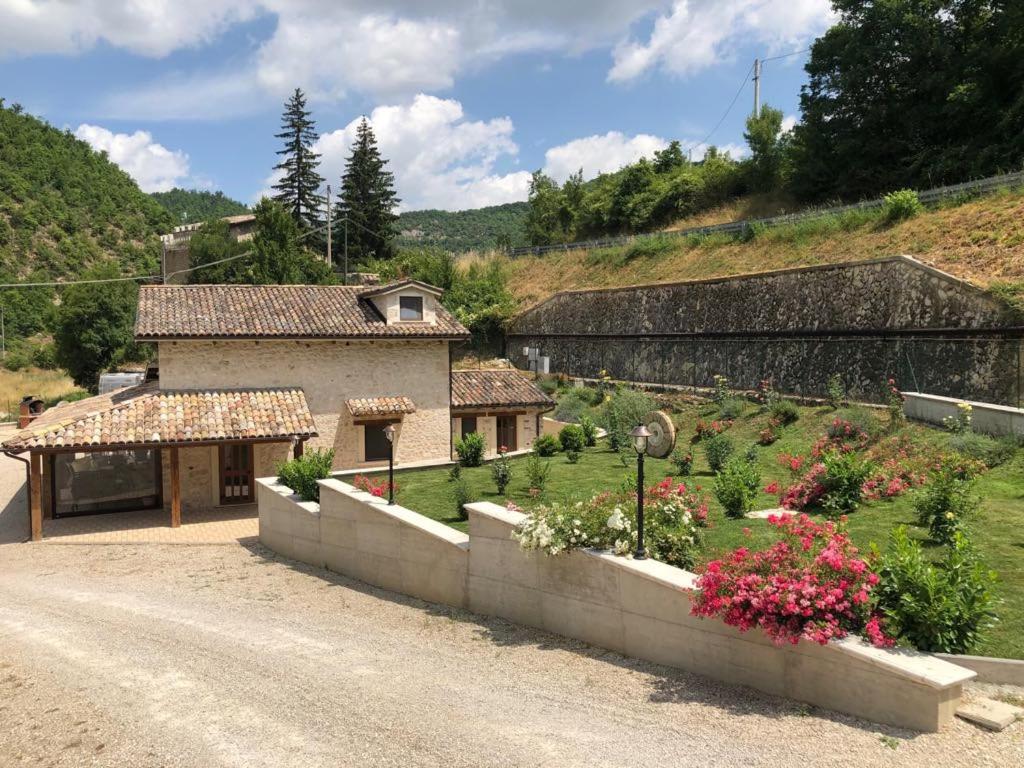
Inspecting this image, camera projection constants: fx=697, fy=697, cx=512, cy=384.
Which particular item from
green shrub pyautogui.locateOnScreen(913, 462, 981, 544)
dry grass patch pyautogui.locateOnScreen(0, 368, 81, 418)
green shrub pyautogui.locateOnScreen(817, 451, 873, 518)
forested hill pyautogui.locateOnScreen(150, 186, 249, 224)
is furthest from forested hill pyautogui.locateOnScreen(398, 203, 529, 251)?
green shrub pyautogui.locateOnScreen(913, 462, 981, 544)

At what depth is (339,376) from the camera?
2255 cm

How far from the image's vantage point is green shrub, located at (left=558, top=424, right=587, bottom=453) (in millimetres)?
20250

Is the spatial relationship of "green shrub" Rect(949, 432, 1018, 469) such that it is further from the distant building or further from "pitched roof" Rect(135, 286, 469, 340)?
the distant building

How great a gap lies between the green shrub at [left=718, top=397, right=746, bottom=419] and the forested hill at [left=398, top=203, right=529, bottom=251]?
83912 mm

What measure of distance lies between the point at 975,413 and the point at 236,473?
1967 centimetres

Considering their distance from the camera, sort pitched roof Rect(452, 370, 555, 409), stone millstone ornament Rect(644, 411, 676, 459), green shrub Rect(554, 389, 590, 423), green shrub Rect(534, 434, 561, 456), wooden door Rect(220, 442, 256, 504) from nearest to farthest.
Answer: stone millstone ornament Rect(644, 411, 676, 459) → green shrub Rect(534, 434, 561, 456) → wooden door Rect(220, 442, 256, 504) → pitched roof Rect(452, 370, 555, 409) → green shrub Rect(554, 389, 590, 423)

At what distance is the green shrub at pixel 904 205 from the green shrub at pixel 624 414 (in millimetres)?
11122

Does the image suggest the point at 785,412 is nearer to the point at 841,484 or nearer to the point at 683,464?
the point at 683,464

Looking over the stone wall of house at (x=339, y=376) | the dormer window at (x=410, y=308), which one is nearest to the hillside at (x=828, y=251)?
the dormer window at (x=410, y=308)

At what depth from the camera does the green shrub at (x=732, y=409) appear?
23062 mm

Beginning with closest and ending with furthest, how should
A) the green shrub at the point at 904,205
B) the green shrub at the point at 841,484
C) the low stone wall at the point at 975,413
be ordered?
1. the green shrub at the point at 841,484
2. the low stone wall at the point at 975,413
3. the green shrub at the point at 904,205

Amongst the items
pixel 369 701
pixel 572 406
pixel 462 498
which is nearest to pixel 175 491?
pixel 462 498

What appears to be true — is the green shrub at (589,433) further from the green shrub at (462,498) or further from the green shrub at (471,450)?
the green shrub at (462,498)

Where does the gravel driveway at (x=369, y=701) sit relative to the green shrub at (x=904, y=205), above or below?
below
